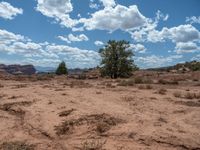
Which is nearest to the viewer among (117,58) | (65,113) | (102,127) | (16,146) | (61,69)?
(16,146)

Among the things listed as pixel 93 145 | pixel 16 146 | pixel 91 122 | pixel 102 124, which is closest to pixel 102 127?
pixel 102 124

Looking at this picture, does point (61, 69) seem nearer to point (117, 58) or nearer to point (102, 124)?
point (117, 58)

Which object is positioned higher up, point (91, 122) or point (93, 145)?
point (91, 122)

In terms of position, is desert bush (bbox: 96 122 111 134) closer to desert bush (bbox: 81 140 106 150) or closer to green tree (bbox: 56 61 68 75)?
desert bush (bbox: 81 140 106 150)

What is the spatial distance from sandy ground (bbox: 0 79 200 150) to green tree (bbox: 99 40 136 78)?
3486cm

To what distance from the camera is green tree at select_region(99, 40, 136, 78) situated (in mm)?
52562

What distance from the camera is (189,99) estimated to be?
725 inches

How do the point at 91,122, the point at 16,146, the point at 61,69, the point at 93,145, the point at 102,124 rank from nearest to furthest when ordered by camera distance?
the point at 93,145, the point at 16,146, the point at 102,124, the point at 91,122, the point at 61,69

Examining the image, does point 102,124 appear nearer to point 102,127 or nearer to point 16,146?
point 102,127

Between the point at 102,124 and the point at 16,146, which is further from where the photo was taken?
the point at 102,124

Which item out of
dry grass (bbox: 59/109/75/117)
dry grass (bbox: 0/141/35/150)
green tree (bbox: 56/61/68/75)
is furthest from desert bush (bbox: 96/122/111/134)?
green tree (bbox: 56/61/68/75)

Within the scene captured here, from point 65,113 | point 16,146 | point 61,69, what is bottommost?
point 16,146

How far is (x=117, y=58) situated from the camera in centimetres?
5284

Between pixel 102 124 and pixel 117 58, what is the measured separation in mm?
41429
